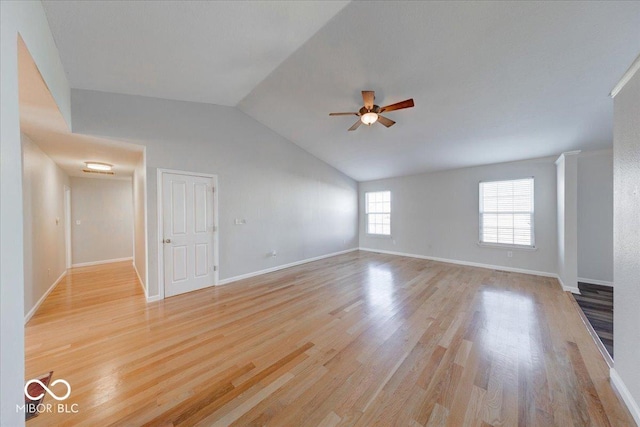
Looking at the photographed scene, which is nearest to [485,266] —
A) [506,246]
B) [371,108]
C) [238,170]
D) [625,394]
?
[506,246]

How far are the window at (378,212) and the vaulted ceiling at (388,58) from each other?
3.20m

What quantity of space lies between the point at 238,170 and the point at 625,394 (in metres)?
5.13

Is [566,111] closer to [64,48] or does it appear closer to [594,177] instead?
[594,177]

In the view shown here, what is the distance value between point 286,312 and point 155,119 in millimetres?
3478

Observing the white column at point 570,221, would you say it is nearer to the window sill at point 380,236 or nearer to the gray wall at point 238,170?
the window sill at point 380,236

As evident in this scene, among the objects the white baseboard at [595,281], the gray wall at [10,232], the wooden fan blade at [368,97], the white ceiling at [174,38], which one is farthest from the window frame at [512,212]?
the gray wall at [10,232]

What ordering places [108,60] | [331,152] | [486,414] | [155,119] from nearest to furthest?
[486,414] → [108,60] → [155,119] → [331,152]

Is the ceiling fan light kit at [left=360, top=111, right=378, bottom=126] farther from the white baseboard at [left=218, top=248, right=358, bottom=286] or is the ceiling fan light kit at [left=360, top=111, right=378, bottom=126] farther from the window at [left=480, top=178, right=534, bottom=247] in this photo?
the window at [left=480, top=178, right=534, bottom=247]

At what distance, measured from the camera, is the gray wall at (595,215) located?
3.90 m

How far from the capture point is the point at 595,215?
401cm

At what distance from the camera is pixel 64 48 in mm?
2152

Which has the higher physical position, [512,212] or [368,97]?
[368,97]

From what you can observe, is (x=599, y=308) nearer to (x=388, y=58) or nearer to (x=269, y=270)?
(x=388, y=58)

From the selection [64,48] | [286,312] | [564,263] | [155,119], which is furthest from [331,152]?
[564,263]
